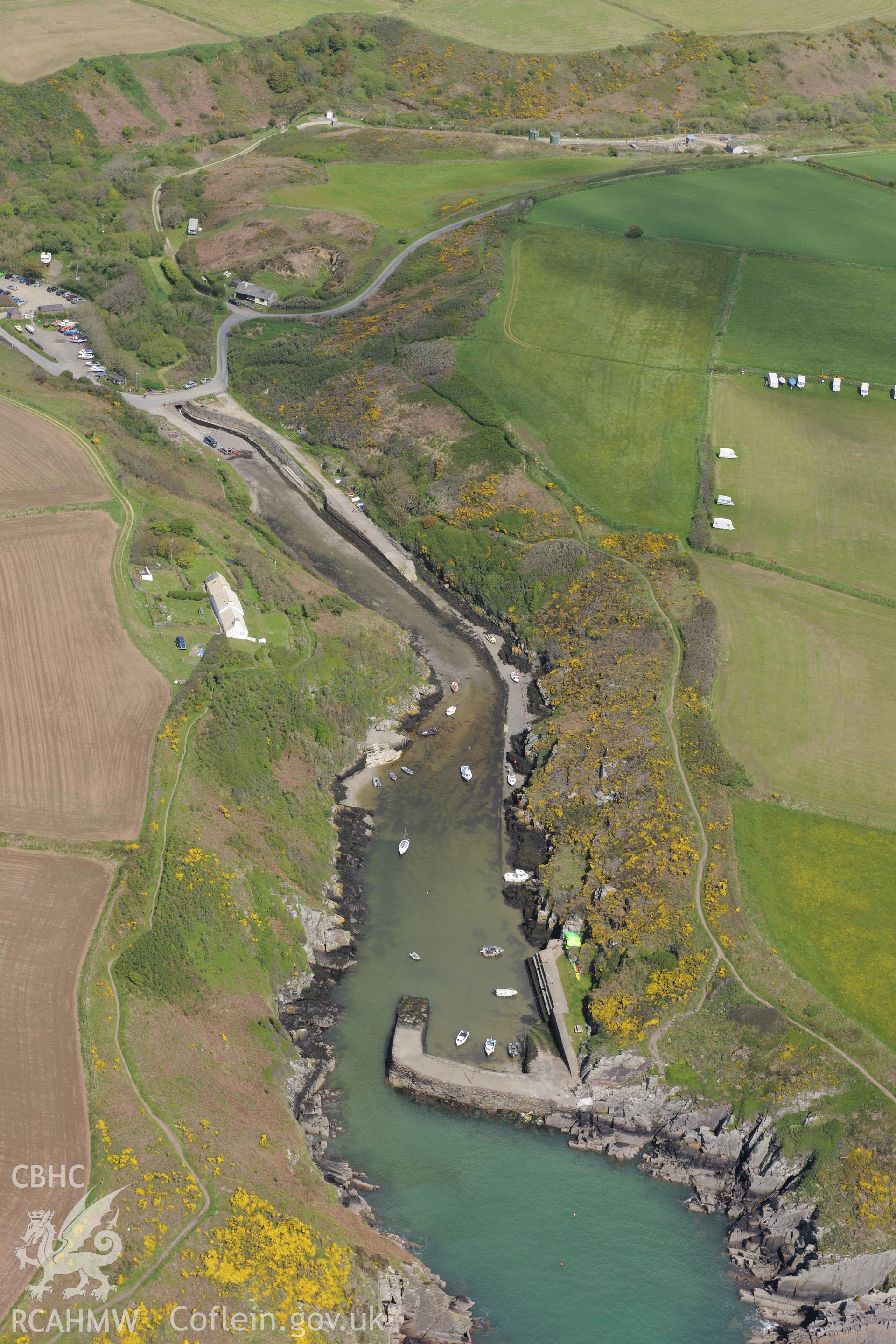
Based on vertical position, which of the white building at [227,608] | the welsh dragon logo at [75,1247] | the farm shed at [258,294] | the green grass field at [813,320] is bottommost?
the welsh dragon logo at [75,1247]

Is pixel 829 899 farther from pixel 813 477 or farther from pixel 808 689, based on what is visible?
pixel 813 477

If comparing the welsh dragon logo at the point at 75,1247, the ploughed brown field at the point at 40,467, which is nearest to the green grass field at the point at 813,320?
the ploughed brown field at the point at 40,467

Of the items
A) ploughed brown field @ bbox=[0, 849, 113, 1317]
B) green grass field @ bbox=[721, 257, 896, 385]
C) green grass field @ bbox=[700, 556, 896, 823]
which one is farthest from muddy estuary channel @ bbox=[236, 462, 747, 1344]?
green grass field @ bbox=[721, 257, 896, 385]

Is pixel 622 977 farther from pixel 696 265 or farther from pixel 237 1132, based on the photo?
pixel 696 265

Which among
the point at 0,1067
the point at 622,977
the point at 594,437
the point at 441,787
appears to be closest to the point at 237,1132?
the point at 0,1067

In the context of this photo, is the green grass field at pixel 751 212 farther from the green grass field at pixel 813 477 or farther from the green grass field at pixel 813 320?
the green grass field at pixel 813 477

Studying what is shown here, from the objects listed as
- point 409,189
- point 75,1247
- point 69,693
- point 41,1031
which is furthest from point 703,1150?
point 409,189
